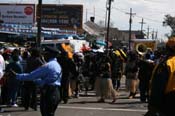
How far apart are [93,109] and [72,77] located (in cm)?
366

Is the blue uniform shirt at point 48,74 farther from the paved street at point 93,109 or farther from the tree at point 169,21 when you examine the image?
the tree at point 169,21

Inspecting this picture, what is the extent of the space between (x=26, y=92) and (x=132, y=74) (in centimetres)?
554

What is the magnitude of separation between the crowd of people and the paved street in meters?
0.34

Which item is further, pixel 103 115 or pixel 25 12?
pixel 25 12

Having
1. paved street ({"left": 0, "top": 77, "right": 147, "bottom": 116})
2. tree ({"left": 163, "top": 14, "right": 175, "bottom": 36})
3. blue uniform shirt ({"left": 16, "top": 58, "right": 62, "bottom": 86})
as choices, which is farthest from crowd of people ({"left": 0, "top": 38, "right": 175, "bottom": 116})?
tree ({"left": 163, "top": 14, "right": 175, "bottom": 36})

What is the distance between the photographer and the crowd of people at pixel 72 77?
18.3ft

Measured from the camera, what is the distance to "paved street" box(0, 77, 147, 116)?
49.4 ft

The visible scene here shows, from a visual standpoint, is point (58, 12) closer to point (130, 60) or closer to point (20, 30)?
point (20, 30)

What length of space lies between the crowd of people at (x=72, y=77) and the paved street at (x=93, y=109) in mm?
343

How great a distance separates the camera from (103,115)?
1486 centimetres

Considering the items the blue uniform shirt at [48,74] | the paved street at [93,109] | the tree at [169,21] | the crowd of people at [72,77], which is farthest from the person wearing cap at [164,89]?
the tree at [169,21]

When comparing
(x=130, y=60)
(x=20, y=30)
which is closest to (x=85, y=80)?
(x=130, y=60)

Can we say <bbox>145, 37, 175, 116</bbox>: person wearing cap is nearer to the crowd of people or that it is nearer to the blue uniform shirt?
the crowd of people

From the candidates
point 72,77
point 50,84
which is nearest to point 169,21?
point 72,77
